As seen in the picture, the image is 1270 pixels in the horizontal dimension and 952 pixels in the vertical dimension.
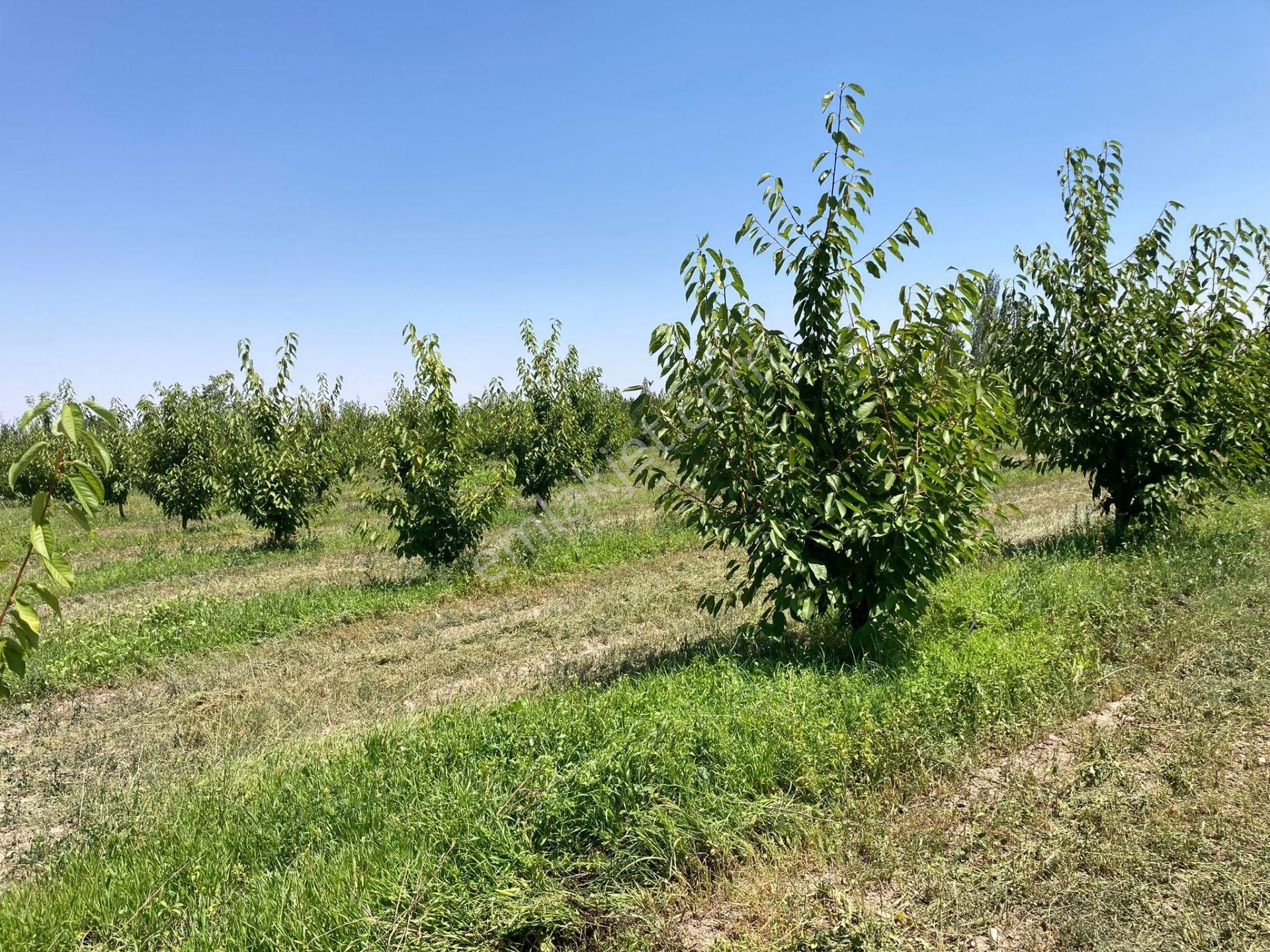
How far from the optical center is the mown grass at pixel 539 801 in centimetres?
300

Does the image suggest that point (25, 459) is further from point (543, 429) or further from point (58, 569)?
point (543, 429)

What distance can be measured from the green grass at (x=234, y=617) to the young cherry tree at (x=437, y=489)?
538mm

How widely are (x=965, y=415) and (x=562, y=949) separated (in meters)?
4.16

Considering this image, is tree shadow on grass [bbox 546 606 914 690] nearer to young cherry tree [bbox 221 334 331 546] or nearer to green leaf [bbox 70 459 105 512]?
green leaf [bbox 70 459 105 512]

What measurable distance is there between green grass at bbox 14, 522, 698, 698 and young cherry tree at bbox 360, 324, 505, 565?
21.2 inches

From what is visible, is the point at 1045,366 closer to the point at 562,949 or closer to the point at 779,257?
the point at 779,257

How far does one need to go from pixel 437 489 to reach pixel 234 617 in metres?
2.92

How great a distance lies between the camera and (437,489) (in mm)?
10320

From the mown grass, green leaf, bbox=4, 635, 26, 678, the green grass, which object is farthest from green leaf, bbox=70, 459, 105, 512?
the green grass

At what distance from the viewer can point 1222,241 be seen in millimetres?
7621

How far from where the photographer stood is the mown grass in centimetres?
300

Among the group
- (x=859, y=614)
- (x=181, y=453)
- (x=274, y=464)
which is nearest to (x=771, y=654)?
(x=859, y=614)

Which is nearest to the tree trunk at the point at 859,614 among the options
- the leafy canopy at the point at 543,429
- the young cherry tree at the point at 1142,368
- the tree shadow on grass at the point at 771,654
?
the tree shadow on grass at the point at 771,654

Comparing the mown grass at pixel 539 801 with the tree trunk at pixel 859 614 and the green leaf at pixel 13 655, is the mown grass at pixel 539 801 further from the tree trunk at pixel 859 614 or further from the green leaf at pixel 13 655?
the green leaf at pixel 13 655
